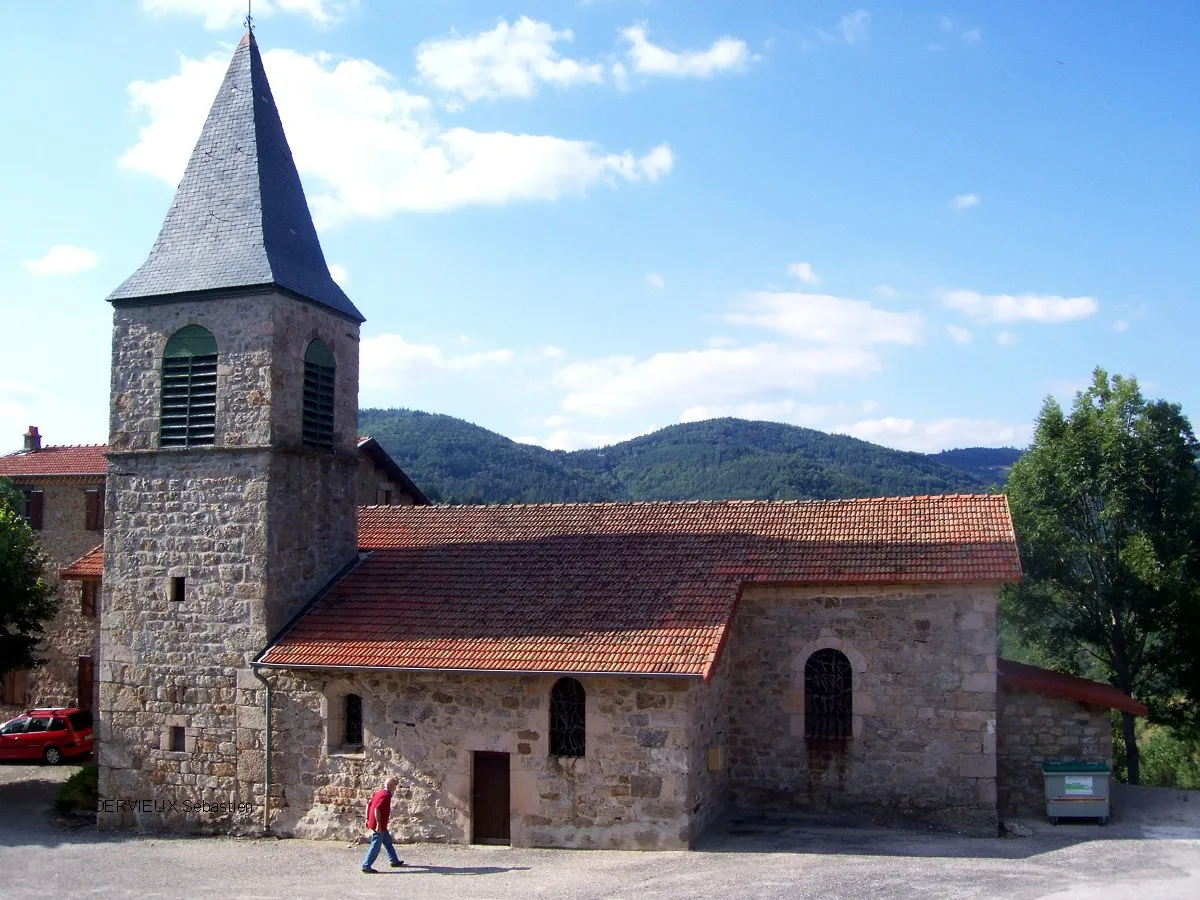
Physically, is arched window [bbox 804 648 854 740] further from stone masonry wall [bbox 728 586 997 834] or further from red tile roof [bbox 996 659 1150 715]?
red tile roof [bbox 996 659 1150 715]

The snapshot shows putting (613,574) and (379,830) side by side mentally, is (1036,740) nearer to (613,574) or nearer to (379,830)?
(613,574)

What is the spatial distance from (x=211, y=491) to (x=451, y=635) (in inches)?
187

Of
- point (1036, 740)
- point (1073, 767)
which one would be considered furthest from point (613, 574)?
point (1073, 767)

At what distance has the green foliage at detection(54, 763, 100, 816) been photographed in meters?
17.7

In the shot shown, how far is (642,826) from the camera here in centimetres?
1397

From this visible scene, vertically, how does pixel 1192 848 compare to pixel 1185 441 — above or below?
below

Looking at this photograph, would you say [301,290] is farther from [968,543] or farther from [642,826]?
[968,543]

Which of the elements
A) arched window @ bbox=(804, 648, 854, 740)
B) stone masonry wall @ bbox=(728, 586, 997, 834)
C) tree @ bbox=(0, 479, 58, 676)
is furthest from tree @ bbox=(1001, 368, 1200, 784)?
tree @ bbox=(0, 479, 58, 676)

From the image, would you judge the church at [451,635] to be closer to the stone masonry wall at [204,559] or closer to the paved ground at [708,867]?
the stone masonry wall at [204,559]

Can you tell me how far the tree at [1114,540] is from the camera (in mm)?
22828

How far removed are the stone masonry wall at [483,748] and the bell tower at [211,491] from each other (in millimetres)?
1013

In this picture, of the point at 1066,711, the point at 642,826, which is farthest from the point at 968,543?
the point at 642,826

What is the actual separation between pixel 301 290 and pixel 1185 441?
20148mm

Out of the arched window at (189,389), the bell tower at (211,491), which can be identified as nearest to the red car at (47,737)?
the bell tower at (211,491)
